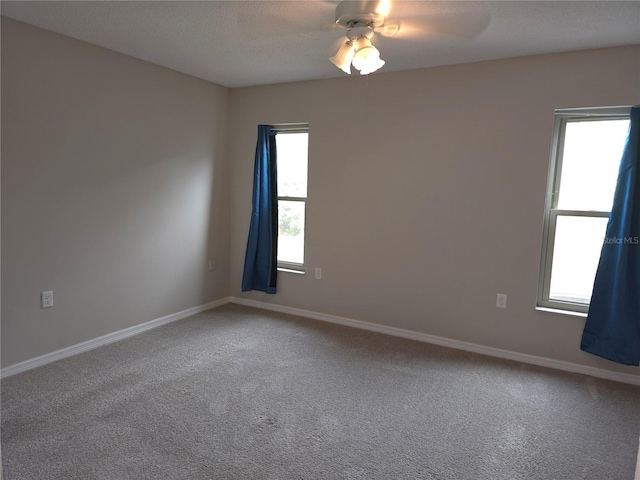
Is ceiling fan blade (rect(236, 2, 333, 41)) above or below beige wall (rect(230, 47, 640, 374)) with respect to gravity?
above

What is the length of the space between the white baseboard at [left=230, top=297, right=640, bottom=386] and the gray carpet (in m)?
0.10

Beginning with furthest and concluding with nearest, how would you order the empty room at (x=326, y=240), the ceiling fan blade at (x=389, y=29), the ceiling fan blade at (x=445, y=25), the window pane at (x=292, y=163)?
1. the window pane at (x=292, y=163)
2. the ceiling fan blade at (x=389, y=29)
3. the ceiling fan blade at (x=445, y=25)
4. the empty room at (x=326, y=240)

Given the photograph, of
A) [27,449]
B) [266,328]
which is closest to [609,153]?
[266,328]

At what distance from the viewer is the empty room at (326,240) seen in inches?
91.1

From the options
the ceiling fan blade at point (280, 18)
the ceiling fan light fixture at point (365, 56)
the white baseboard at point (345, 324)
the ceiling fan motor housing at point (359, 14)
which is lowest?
the white baseboard at point (345, 324)

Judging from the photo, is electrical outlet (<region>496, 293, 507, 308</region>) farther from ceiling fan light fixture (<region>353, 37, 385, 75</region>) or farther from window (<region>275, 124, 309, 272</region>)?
ceiling fan light fixture (<region>353, 37, 385, 75</region>)

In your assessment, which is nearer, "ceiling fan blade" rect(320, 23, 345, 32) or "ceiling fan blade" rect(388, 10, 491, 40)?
"ceiling fan blade" rect(388, 10, 491, 40)

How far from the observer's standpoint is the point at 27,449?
6.90ft

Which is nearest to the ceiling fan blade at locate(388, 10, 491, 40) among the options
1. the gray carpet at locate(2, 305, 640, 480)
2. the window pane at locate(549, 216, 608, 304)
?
the window pane at locate(549, 216, 608, 304)

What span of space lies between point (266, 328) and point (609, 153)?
123 inches

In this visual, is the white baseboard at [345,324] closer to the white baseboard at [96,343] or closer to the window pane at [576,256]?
the white baseboard at [96,343]

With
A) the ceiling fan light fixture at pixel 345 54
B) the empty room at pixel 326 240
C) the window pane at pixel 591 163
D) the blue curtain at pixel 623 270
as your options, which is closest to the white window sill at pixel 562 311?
the empty room at pixel 326 240

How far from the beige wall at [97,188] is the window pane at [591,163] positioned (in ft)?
10.7

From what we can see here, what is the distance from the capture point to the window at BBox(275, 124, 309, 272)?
4.33 meters
